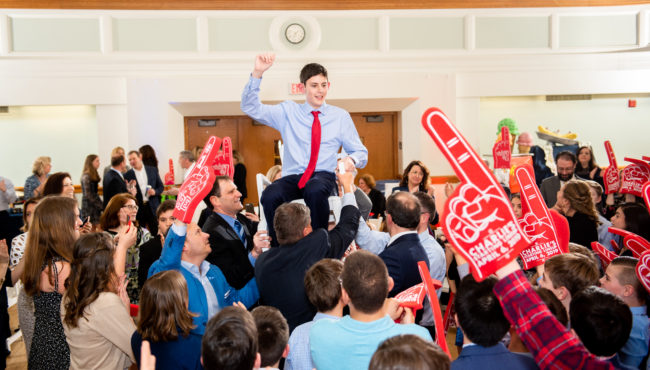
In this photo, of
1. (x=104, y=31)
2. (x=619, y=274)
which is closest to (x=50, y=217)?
(x=619, y=274)

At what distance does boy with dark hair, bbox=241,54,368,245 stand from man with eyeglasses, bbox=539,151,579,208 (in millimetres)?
2829

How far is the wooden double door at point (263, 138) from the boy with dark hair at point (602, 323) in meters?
7.27

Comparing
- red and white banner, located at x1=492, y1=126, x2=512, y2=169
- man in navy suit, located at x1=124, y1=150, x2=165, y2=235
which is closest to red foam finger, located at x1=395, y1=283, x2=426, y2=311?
red and white banner, located at x1=492, y1=126, x2=512, y2=169

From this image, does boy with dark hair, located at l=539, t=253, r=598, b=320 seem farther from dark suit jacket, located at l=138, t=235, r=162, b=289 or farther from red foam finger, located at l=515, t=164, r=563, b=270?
dark suit jacket, located at l=138, t=235, r=162, b=289

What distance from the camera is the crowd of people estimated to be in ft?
5.39

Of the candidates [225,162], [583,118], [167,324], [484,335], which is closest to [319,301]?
[167,324]

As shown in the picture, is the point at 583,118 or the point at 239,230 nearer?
the point at 239,230

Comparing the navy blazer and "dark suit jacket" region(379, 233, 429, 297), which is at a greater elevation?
"dark suit jacket" region(379, 233, 429, 297)

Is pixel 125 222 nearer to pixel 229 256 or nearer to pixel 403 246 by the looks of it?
pixel 229 256

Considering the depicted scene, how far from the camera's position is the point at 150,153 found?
7.29 m

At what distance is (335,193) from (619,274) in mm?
1528

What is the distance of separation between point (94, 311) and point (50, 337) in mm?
350

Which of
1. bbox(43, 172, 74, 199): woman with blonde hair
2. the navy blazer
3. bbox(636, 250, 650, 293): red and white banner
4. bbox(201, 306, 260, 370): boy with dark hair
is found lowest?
the navy blazer

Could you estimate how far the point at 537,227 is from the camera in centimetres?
255
